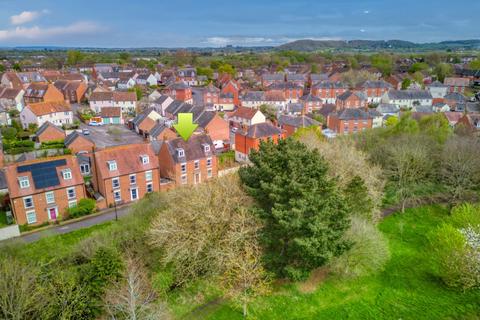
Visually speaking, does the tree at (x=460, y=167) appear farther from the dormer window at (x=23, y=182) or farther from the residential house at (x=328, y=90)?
the residential house at (x=328, y=90)

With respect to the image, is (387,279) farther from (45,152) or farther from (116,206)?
(45,152)

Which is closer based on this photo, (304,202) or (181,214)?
(304,202)

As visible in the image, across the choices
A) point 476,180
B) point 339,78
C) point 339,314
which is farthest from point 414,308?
point 339,78

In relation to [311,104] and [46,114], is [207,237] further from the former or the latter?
[311,104]

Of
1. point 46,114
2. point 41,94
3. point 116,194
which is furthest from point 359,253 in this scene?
point 41,94

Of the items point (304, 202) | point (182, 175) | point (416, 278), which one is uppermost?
point (304, 202)

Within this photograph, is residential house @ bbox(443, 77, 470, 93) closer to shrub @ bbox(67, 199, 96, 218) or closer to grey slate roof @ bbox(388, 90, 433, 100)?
grey slate roof @ bbox(388, 90, 433, 100)

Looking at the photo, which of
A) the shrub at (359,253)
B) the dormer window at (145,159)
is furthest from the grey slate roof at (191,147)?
the shrub at (359,253)
